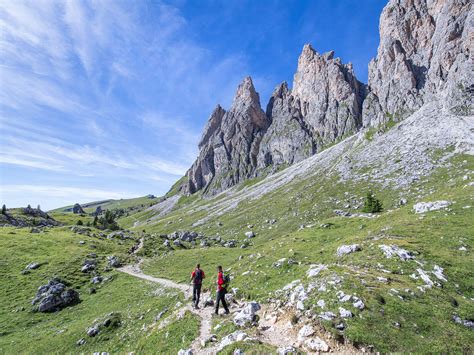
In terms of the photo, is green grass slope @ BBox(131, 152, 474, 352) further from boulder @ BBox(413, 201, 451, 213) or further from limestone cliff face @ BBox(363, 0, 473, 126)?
limestone cliff face @ BBox(363, 0, 473, 126)

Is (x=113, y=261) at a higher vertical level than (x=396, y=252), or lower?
lower

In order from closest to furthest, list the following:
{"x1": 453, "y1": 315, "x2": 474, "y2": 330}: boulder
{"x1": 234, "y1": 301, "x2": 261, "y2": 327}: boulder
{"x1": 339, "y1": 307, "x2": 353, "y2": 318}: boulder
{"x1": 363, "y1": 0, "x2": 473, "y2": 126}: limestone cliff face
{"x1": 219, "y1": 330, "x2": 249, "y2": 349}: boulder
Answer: {"x1": 339, "y1": 307, "x2": 353, "y2": 318}: boulder
{"x1": 453, "y1": 315, "x2": 474, "y2": 330}: boulder
{"x1": 219, "y1": 330, "x2": 249, "y2": 349}: boulder
{"x1": 234, "y1": 301, "x2": 261, "y2": 327}: boulder
{"x1": 363, "y1": 0, "x2": 473, "y2": 126}: limestone cliff face

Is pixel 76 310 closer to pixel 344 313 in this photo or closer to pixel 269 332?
pixel 269 332

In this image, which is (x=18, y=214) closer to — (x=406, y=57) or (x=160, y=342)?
(x=160, y=342)

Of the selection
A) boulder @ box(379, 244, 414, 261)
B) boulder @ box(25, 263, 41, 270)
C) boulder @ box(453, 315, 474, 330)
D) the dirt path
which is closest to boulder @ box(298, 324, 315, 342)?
the dirt path

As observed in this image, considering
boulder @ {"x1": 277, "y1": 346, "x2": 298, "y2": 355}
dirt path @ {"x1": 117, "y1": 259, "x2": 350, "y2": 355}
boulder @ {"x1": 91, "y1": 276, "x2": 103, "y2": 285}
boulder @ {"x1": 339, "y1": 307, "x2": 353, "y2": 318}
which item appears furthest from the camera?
boulder @ {"x1": 91, "y1": 276, "x2": 103, "y2": 285}

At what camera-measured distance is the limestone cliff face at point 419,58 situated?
423 ft

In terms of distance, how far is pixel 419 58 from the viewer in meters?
170

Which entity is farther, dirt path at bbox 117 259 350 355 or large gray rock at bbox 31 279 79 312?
large gray rock at bbox 31 279 79 312

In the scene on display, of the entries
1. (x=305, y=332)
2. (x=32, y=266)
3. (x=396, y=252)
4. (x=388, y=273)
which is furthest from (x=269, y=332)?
(x=32, y=266)

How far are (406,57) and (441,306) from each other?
675 feet

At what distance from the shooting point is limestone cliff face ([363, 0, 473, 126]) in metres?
129

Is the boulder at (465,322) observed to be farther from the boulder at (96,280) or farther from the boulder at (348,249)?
the boulder at (96,280)

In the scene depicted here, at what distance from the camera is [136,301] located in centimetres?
3488
